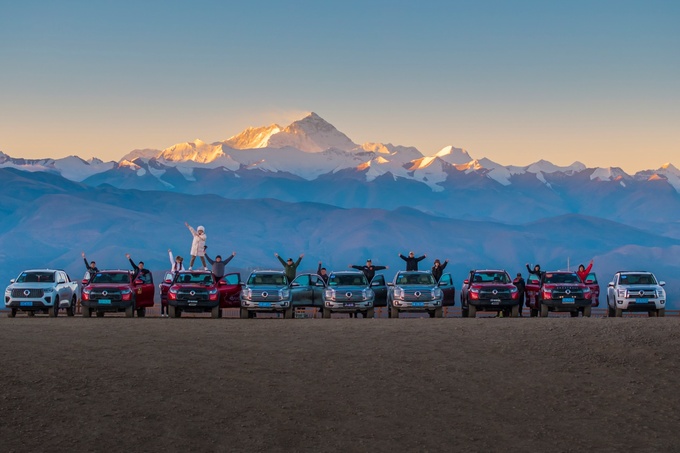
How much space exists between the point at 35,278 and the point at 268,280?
8.89 meters

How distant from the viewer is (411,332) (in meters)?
29.7

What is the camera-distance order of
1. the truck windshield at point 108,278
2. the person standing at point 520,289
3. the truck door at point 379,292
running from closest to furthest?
the truck windshield at point 108,278
the person standing at point 520,289
the truck door at point 379,292

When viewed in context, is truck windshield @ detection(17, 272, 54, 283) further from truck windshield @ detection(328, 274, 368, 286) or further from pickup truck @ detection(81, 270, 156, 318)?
truck windshield @ detection(328, 274, 368, 286)

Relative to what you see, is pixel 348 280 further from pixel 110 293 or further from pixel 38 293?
pixel 38 293

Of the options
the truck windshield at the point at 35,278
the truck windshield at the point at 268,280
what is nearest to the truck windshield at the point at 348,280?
the truck windshield at the point at 268,280

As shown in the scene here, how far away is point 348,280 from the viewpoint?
37844mm

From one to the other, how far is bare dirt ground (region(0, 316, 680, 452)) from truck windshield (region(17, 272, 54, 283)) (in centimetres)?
786

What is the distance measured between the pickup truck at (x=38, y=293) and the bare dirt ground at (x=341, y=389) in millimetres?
6760

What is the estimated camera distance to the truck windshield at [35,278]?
38219 mm

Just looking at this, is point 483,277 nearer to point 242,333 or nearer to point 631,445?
point 242,333

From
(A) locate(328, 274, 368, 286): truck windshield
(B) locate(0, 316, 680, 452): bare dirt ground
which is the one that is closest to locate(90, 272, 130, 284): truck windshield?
(B) locate(0, 316, 680, 452): bare dirt ground

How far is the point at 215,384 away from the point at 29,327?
10.7 metres

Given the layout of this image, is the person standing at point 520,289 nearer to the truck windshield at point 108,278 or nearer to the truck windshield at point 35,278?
the truck windshield at point 108,278

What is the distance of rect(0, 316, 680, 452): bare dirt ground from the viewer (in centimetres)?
1889
